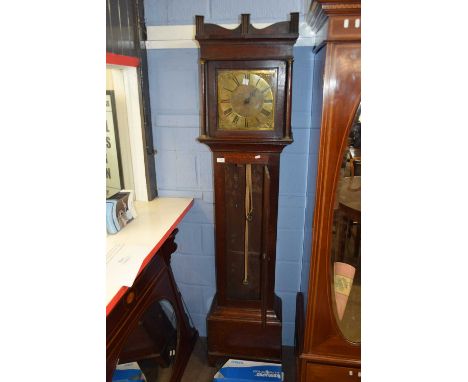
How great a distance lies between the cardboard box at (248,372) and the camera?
1515 mm

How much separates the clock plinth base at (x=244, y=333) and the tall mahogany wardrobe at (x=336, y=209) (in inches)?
8.6

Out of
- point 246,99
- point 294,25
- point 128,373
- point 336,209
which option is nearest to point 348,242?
point 336,209

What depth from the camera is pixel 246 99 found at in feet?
4.28

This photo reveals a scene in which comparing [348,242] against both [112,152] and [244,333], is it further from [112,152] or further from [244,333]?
[112,152]

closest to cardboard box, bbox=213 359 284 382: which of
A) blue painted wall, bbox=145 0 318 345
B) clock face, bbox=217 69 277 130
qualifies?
blue painted wall, bbox=145 0 318 345

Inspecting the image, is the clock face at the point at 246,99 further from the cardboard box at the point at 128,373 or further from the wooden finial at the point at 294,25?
the cardboard box at the point at 128,373

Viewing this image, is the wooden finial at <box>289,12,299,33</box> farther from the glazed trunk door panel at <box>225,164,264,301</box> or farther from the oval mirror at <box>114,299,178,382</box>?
the oval mirror at <box>114,299,178,382</box>

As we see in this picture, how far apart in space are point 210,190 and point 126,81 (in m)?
0.68

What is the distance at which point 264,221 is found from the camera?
1.48 meters

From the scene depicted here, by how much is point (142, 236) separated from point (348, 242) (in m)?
0.79

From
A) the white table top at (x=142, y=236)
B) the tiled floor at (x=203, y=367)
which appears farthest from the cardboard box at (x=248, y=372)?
the white table top at (x=142, y=236)

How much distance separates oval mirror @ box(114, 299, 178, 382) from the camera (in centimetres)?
120
